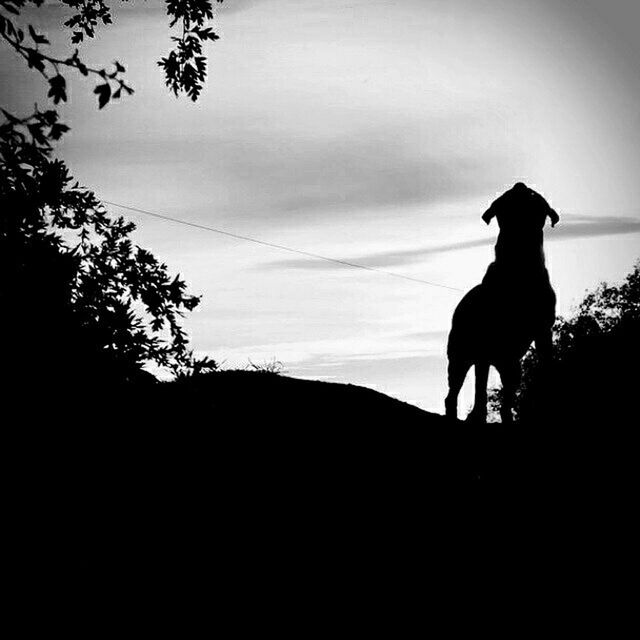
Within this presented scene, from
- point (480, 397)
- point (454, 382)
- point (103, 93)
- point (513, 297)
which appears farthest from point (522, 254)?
point (103, 93)

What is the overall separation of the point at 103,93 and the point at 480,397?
7808 mm

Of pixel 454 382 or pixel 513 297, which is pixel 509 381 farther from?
pixel 454 382

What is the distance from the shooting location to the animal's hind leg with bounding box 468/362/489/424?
448 inches

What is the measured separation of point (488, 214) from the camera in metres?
11.8

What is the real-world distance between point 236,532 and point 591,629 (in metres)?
3.36

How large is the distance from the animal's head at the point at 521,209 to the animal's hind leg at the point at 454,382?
2.76m

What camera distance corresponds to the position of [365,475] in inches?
344

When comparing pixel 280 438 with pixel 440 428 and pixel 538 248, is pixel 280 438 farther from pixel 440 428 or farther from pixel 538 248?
pixel 538 248

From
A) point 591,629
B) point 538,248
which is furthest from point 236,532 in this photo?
point 538,248

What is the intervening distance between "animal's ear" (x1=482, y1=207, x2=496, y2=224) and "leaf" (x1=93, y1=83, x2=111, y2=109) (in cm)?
736

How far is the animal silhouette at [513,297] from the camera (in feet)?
37.8

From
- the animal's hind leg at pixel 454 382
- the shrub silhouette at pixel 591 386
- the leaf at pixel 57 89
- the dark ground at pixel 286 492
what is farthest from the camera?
the animal's hind leg at pixel 454 382

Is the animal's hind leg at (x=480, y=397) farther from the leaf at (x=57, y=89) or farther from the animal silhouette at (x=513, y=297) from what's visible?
the leaf at (x=57, y=89)

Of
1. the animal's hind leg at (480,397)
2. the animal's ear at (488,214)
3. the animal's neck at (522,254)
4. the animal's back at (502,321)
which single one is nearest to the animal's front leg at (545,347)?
the animal's back at (502,321)
